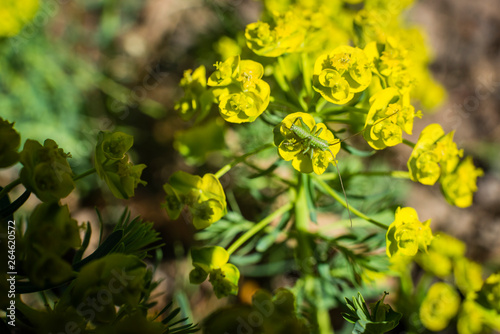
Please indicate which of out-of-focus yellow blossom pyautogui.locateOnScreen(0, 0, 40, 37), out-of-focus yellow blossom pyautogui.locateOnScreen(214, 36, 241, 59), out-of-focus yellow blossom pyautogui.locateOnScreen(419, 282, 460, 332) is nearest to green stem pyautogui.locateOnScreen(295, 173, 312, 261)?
out-of-focus yellow blossom pyautogui.locateOnScreen(419, 282, 460, 332)

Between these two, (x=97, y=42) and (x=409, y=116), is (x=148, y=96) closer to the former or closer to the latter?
(x=97, y=42)

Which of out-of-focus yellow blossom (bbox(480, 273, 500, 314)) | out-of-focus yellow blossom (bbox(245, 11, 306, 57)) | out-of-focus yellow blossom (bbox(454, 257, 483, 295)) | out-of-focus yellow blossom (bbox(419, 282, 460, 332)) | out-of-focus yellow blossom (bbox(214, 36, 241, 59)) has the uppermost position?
out-of-focus yellow blossom (bbox(245, 11, 306, 57))

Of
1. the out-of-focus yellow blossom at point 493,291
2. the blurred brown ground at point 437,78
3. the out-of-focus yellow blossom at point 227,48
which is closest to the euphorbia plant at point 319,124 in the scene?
the out-of-focus yellow blossom at point 493,291

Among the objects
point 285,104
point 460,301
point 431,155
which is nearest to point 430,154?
point 431,155

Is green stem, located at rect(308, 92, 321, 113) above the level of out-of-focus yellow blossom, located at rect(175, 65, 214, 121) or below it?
below

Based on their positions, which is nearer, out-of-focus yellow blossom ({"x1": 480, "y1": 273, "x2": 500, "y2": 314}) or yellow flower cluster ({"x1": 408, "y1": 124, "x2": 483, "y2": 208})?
yellow flower cluster ({"x1": 408, "y1": 124, "x2": 483, "y2": 208})

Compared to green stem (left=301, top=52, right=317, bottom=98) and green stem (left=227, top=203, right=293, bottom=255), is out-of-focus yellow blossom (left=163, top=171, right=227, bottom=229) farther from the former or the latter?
green stem (left=301, top=52, right=317, bottom=98)
